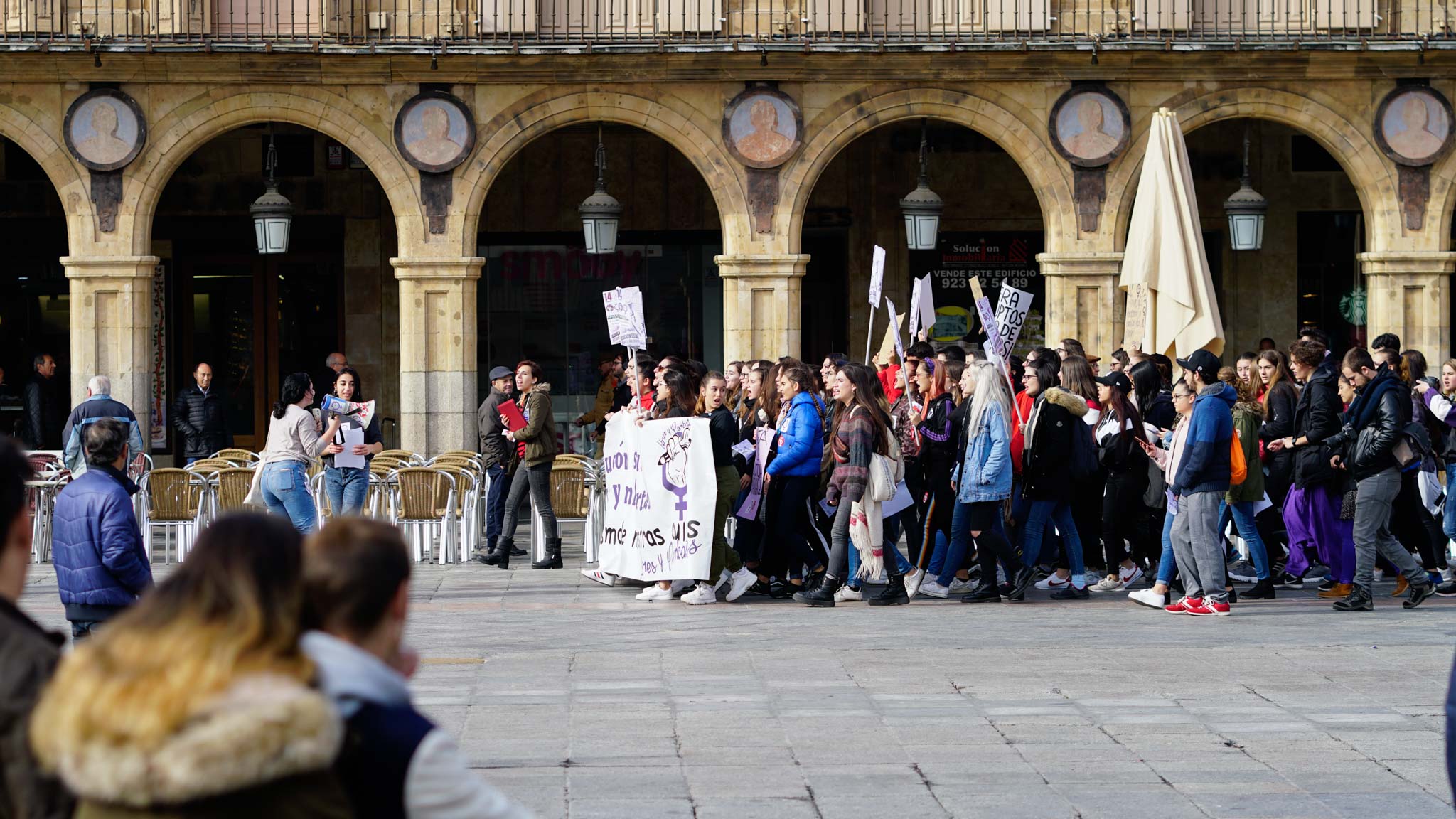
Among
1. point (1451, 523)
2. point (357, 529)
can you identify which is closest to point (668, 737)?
point (357, 529)

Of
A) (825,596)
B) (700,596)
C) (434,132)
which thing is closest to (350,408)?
(700,596)

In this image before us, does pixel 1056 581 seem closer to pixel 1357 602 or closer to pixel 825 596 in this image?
pixel 825 596

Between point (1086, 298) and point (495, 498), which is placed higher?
point (1086, 298)

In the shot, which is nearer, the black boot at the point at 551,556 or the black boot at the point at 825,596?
the black boot at the point at 825,596

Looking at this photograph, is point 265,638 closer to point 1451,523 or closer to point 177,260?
point 1451,523

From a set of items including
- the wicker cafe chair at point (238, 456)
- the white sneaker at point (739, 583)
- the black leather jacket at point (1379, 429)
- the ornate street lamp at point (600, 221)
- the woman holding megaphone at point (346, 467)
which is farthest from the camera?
the ornate street lamp at point (600, 221)

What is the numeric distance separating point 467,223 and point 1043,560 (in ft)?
29.0

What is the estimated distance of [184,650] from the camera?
8.59 feet

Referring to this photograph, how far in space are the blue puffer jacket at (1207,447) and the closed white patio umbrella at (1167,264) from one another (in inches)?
121

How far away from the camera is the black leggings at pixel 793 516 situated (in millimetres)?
12391

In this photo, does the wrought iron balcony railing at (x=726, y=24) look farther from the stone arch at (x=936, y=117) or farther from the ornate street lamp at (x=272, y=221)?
the ornate street lamp at (x=272, y=221)

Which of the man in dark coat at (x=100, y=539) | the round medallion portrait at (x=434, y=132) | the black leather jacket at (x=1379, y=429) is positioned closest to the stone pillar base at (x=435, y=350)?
the round medallion portrait at (x=434, y=132)

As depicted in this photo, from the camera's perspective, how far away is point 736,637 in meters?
10.9

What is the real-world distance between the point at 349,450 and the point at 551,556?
1.79m
